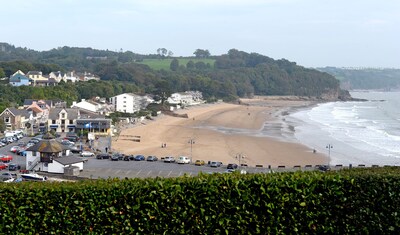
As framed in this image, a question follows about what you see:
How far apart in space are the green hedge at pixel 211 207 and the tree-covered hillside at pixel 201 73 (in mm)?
69571

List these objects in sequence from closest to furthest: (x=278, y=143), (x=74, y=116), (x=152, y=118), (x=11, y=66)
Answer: (x=278, y=143)
(x=74, y=116)
(x=152, y=118)
(x=11, y=66)

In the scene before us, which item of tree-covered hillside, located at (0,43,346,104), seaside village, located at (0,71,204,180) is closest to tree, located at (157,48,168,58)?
tree-covered hillside, located at (0,43,346,104)

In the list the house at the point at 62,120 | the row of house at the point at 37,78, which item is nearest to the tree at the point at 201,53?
the row of house at the point at 37,78

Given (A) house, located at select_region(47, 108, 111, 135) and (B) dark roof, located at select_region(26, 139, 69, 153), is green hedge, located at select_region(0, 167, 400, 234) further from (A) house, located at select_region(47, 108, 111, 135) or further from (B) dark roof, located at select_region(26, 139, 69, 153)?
(A) house, located at select_region(47, 108, 111, 135)

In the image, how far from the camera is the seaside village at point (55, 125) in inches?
1043

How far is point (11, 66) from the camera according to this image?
76.7 meters

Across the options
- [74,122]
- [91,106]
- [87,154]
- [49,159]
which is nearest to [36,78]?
[91,106]

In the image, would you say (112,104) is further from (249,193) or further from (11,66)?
(249,193)

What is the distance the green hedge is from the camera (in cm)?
978

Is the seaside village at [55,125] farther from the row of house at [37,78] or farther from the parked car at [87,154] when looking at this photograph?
the parked car at [87,154]

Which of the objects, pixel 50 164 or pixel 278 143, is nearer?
pixel 50 164

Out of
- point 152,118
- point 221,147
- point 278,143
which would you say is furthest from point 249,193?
point 152,118

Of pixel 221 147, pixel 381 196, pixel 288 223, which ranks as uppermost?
pixel 381 196

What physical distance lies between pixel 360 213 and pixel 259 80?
129667mm
